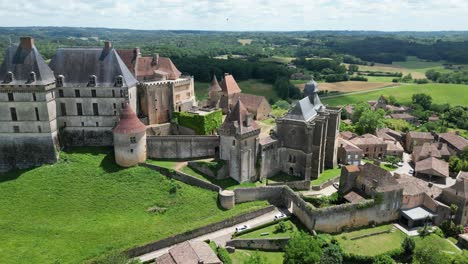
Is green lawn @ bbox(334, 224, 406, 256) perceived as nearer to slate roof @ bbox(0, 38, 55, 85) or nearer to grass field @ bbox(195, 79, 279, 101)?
slate roof @ bbox(0, 38, 55, 85)

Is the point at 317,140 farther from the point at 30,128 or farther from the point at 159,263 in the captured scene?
the point at 30,128

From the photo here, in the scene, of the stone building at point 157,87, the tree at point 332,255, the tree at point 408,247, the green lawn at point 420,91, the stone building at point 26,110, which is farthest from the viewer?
the green lawn at point 420,91

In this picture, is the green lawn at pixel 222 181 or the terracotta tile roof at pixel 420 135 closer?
the green lawn at pixel 222 181

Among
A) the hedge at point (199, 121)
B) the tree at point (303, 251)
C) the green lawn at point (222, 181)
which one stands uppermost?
the hedge at point (199, 121)

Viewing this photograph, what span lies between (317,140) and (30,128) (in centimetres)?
4438

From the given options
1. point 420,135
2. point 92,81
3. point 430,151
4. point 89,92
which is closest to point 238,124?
point 92,81

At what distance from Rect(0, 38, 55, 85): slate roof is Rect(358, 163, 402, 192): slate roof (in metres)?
49.0

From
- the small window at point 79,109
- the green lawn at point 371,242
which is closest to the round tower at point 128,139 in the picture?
the small window at point 79,109

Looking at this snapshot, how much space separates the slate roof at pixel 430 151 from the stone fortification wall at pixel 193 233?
121 ft

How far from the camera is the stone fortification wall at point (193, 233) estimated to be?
4306 centimetres

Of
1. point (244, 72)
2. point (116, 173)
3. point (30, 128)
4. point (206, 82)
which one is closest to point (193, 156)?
point (116, 173)

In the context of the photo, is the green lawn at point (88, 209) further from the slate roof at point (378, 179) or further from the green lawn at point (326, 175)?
the slate roof at point (378, 179)

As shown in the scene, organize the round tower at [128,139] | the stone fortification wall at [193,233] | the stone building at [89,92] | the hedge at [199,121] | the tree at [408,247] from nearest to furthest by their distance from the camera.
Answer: the stone fortification wall at [193,233] → the tree at [408,247] → the round tower at [128,139] → the stone building at [89,92] → the hedge at [199,121]

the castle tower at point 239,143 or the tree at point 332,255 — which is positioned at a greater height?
the castle tower at point 239,143
